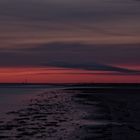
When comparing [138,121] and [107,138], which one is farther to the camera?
[138,121]

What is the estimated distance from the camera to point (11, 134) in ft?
77.8

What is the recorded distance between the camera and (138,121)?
2884 centimetres

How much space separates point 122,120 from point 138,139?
9589 mm

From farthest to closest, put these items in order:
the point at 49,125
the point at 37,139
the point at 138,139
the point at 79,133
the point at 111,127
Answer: the point at 49,125, the point at 111,127, the point at 79,133, the point at 37,139, the point at 138,139

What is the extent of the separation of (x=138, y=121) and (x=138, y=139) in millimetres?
8777

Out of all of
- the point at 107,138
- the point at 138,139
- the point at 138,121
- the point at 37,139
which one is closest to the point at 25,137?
the point at 37,139

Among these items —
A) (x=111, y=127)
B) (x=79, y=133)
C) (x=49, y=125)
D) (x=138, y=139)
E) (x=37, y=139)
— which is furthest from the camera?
(x=49, y=125)

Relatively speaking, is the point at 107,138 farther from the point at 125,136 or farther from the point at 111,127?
the point at 111,127

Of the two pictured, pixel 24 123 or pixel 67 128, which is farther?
pixel 24 123

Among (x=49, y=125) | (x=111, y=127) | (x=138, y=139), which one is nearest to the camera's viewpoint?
(x=138, y=139)

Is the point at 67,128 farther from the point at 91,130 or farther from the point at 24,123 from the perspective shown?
the point at 24,123

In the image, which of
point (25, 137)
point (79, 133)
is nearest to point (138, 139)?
point (79, 133)

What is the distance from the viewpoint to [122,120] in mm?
29750

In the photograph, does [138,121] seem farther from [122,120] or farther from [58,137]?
[58,137]
